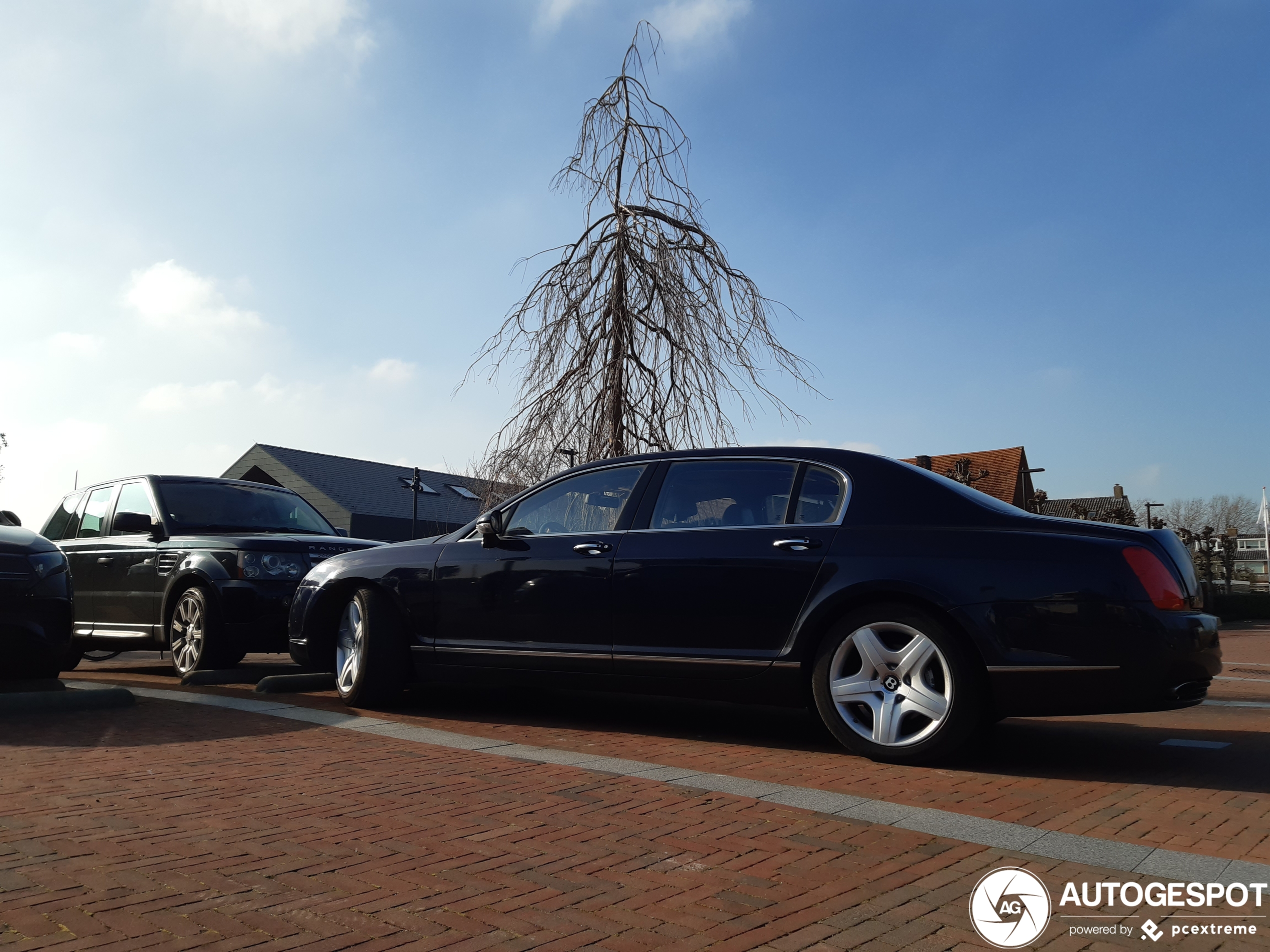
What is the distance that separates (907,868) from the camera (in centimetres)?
311

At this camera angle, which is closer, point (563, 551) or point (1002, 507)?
point (1002, 507)

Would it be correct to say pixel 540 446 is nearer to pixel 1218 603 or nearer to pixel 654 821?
pixel 654 821

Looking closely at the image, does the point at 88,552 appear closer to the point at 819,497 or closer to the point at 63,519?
the point at 63,519

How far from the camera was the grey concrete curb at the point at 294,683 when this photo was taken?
7207mm

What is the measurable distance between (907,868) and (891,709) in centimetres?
167

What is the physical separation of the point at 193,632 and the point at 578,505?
12.6 feet

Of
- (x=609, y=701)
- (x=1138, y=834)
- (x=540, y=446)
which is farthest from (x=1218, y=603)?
(x=1138, y=834)

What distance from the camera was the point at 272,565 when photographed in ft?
26.2

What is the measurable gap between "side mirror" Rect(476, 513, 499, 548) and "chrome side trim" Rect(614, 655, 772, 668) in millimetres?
1114

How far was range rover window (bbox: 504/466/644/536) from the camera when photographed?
5.82 metres

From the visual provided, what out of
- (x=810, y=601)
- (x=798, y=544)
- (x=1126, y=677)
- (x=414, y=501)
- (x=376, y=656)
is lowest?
(x=376, y=656)

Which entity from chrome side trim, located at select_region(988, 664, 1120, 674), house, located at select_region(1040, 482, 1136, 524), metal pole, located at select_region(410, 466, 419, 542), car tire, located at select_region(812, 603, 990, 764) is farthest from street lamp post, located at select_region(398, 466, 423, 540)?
chrome side trim, located at select_region(988, 664, 1120, 674)

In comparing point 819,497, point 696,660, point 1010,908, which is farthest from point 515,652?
point 1010,908

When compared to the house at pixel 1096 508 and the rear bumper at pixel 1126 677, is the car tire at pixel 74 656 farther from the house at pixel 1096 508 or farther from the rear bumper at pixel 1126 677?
the house at pixel 1096 508
